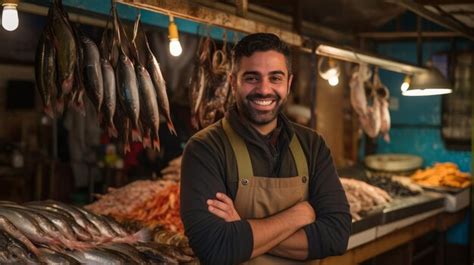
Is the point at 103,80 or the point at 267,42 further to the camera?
the point at 103,80

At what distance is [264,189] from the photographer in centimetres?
327

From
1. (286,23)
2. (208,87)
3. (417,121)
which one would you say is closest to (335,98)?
(417,121)

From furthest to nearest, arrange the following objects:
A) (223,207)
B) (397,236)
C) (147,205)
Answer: (397,236), (147,205), (223,207)

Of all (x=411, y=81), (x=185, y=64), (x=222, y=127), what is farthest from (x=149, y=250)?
(x=185, y=64)

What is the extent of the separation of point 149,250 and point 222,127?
1.16m

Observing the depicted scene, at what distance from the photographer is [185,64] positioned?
931 centimetres

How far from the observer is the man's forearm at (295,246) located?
10.5 ft

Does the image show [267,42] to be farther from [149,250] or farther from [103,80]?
[149,250]

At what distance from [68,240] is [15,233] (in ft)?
1.31

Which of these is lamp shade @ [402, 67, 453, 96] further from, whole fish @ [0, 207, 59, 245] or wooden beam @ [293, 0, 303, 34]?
whole fish @ [0, 207, 59, 245]

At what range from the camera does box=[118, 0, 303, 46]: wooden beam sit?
3.66m

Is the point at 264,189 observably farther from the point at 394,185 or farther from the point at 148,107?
the point at 394,185

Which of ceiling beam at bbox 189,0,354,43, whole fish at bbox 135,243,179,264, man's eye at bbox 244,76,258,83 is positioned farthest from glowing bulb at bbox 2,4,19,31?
ceiling beam at bbox 189,0,354,43

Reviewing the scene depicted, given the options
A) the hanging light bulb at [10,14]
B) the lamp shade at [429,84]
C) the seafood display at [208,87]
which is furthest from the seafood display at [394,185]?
the hanging light bulb at [10,14]
